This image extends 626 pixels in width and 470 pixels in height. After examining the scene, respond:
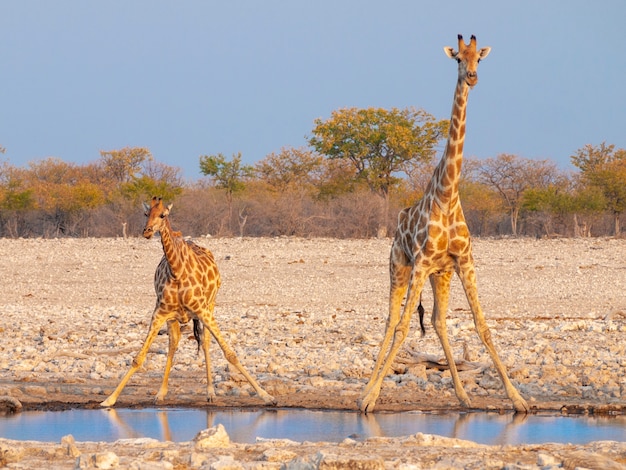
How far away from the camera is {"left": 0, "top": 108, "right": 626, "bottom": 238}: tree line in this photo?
37000 millimetres

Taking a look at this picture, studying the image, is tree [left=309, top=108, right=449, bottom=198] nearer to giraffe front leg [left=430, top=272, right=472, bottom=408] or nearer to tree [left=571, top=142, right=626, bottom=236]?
tree [left=571, top=142, right=626, bottom=236]

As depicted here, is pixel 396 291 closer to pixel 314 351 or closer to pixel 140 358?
pixel 140 358

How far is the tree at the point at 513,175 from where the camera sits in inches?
1932

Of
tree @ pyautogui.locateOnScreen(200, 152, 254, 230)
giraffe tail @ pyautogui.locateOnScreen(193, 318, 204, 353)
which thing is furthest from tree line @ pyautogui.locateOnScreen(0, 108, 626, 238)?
giraffe tail @ pyautogui.locateOnScreen(193, 318, 204, 353)

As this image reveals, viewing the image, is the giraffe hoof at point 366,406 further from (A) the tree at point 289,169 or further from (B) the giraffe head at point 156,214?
(A) the tree at point 289,169

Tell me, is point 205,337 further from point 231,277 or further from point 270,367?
point 231,277

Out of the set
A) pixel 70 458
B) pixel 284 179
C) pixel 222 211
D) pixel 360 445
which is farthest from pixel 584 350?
pixel 284 179

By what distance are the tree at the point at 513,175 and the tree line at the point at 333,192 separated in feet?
0.17

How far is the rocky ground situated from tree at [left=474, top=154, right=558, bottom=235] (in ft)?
84.4

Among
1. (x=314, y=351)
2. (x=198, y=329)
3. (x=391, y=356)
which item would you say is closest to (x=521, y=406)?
(x=391, y=356)

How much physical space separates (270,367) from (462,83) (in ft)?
11.5

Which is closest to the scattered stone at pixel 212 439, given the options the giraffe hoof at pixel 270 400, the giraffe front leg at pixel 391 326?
the giraffe hoof at pixel 270 400

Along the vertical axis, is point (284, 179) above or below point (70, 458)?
above

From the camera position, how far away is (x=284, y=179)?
50.8 metres
